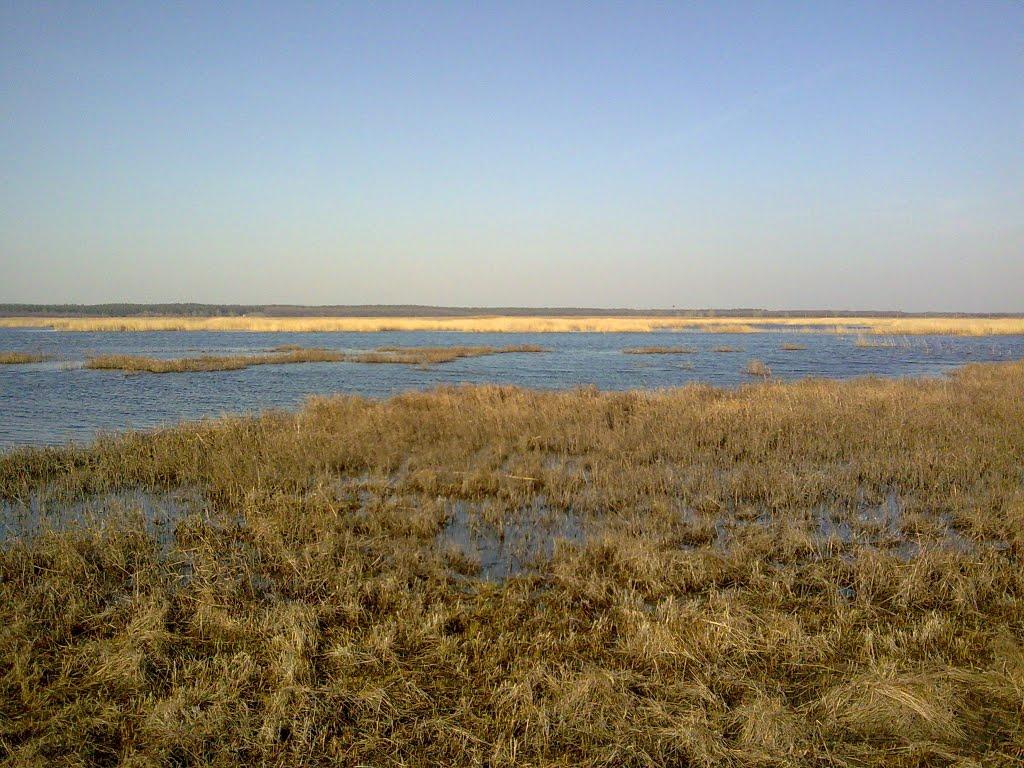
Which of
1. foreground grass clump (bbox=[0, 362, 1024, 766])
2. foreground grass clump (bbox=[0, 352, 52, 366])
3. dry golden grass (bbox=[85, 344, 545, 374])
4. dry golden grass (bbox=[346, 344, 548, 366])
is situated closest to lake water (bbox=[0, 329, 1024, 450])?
foreground grass clump (bbox=[0, 352, 52, 366])

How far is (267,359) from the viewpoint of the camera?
1395 inches

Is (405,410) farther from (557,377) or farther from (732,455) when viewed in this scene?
(557,377)

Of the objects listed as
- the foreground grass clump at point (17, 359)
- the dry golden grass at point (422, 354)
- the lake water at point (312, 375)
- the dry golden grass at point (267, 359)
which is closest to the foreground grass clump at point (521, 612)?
the lake water at point (312, 375)

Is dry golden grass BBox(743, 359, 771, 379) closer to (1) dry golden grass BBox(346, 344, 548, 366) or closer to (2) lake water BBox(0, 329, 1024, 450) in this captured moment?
(2) lake water BBox(0, 329, 1024, 450)

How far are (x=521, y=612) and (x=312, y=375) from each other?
25.5m

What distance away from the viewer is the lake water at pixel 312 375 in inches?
728

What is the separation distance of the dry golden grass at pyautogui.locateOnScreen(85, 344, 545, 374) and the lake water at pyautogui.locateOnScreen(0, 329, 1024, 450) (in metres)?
1.15

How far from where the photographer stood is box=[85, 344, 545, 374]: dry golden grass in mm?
30406

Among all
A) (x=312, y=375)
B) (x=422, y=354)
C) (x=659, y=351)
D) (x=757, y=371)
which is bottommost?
(x=312, y=375)

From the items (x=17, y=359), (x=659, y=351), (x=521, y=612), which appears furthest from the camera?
(x=659, y=351)

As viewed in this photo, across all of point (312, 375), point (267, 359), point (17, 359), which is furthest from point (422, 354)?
point (17, 359)

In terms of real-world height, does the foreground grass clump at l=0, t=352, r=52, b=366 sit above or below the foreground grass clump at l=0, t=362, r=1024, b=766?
above

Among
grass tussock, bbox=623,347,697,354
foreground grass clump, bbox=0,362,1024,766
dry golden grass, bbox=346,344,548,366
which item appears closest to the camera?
foreground grass clump, bbox=0,362,1024,766

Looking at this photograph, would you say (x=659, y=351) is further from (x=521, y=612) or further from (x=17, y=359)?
(x=521, y=612)
